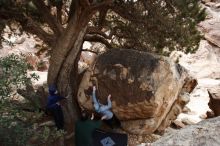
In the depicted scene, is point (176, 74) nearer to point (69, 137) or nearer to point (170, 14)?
point (170, 14)

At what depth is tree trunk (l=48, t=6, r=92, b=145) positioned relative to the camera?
A: 41.6 feet

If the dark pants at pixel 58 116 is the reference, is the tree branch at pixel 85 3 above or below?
above

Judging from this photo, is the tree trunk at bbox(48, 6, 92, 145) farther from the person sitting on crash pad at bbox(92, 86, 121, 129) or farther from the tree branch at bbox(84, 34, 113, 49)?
the person sitting on crash pad at bbox(92, 86, 121, 129)

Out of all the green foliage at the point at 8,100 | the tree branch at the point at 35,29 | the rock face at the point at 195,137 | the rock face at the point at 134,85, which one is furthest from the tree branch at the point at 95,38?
the rock face at the point at 195,137

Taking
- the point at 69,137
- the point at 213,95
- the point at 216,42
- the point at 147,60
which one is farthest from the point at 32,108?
the point at 216,42

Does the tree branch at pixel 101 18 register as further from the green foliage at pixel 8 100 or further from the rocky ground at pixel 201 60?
the green foliage at pixel 8 100

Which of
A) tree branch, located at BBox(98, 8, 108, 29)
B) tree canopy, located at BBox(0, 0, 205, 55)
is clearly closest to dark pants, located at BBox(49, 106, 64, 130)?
tree canopy, located at BBox(0, 0, 205, 55)

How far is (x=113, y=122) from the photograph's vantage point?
12.8 metres

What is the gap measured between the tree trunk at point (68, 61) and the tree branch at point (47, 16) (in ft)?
1.65

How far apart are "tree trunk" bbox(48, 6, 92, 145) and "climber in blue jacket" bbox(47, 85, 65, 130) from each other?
72 cm

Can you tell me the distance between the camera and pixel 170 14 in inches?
484

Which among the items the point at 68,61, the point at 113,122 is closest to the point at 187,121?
the point at 113,122

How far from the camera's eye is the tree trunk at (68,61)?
41.6ft

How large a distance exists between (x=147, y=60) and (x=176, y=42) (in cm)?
114
